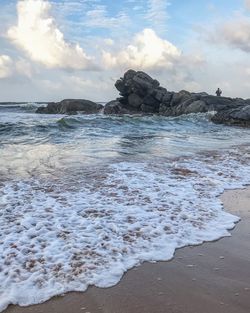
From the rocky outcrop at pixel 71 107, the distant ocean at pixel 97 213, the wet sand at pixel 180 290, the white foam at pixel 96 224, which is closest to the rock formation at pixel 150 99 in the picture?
the rocky outcrop at pixel 71 107

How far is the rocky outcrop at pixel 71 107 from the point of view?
45.0m

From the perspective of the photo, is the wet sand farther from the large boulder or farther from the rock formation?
the large boulder

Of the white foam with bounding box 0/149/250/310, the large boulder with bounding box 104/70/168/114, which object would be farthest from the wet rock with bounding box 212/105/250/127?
the white foam with bounding box 0/149/250/310

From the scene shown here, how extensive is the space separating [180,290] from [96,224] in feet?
6.27

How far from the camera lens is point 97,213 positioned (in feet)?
18.2

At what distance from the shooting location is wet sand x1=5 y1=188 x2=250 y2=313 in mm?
3080

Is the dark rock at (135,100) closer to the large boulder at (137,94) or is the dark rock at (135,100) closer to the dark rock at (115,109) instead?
the large boulder at (137,94)

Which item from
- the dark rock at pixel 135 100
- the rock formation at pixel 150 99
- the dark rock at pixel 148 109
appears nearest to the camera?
the rock formation at pixel 150 99

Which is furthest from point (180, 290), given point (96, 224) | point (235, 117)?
point (235, 117)

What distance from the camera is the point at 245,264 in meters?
3.88

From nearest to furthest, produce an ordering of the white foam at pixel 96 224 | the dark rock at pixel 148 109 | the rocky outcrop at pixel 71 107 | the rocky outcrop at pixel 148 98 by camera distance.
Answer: the white foam at pixel 96 224 → the rocky outcrop at pixel 148 98 → the dark rock at pixel 148 109 → the rocky outcrop at pixel 71 107

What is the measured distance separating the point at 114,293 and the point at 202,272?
2.86ft

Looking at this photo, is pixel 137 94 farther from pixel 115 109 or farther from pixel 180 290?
pixel 180 290

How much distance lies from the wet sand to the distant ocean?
0.55 feet
